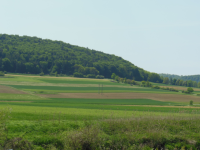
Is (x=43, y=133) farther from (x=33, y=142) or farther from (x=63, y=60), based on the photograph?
(x=63, y=60)

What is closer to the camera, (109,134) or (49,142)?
(49,142)

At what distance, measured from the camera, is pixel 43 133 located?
1905cm

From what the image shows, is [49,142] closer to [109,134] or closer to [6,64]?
[109,134]

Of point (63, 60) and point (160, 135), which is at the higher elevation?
point (63, 60)

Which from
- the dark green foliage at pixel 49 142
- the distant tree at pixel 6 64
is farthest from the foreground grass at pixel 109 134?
the distant tree at pixel 6 64

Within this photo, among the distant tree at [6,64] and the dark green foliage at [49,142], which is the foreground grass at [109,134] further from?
the distant tree at [6,64]

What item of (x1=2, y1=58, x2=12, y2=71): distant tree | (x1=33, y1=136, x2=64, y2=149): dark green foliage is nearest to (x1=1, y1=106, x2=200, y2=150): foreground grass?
(x1=33, y1=136, x2=64, y2=149): dark green foliage

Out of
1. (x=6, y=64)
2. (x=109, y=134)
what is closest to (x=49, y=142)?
(x=109, y=134)

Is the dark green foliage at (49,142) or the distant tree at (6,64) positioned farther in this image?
the distant tree at (6,64)

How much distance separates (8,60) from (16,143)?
156352 mm

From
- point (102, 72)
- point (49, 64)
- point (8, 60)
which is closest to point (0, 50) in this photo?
point (8, 60)

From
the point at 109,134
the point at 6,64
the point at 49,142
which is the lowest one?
the point at 49,142

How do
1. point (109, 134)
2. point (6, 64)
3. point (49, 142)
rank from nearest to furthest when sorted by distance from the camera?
point (49, 142) → point (109, 134) → point (6, 64)

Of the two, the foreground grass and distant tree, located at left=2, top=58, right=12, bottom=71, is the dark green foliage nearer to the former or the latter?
the foreground grass
